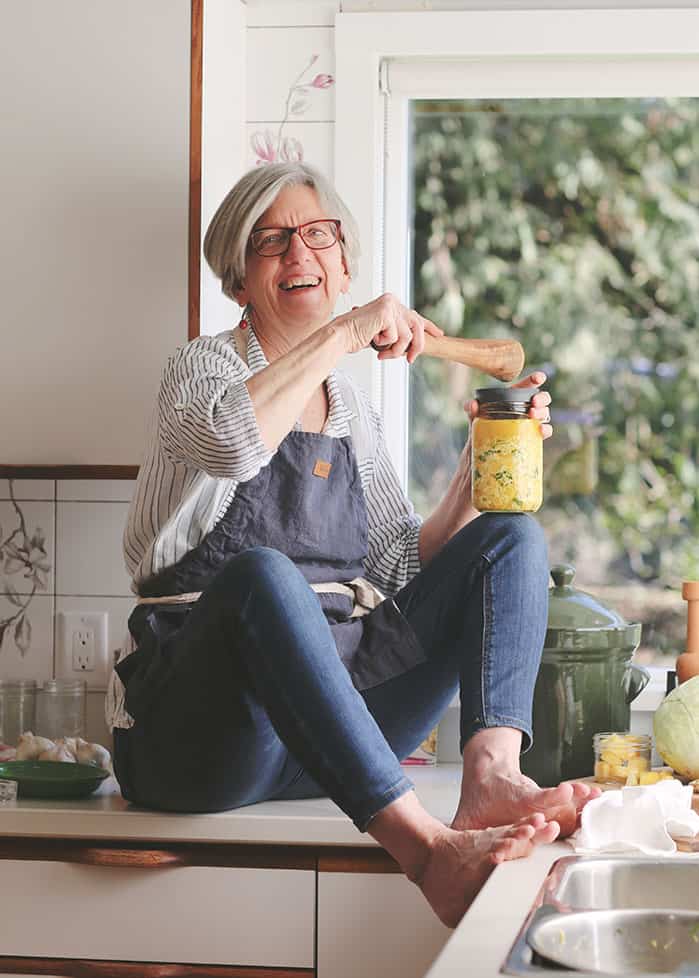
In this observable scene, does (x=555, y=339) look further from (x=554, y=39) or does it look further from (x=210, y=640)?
(x=210, y=640)

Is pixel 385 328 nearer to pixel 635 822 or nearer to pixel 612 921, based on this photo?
pixel 635 822

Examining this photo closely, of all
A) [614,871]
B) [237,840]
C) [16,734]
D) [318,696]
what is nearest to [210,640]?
[318,696]

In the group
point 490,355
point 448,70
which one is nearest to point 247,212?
point 490,355

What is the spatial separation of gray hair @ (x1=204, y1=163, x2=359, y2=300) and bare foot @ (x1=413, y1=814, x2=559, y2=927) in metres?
0.94

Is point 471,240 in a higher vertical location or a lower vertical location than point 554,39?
lower

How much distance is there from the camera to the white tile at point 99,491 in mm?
2357

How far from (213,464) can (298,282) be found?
39 centimetres

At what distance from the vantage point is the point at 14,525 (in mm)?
2377

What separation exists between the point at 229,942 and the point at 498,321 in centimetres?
115

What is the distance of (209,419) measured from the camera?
170 centimetres

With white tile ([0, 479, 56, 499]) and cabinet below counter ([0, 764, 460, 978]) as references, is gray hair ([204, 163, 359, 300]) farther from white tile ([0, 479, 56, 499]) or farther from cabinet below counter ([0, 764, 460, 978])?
cabinet below counter ([0, 764, 460, 978])

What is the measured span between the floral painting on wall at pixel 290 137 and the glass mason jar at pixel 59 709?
96cm

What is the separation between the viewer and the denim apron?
1.80 metres

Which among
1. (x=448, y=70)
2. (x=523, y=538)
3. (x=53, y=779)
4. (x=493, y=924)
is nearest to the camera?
(x=493, y=924)
